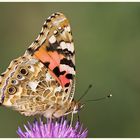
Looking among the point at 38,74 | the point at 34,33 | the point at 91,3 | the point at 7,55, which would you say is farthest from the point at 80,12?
the point at 38,74

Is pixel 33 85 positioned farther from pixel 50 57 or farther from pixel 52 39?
pixel 52 39

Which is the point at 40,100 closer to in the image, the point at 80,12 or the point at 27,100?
the point at 27,100

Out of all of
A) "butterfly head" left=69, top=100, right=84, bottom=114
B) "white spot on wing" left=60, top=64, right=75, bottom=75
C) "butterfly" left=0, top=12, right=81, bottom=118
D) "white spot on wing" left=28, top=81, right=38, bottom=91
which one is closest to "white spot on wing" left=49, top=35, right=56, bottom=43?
"butterfly" left=0, top=12, right=81, bottom=118

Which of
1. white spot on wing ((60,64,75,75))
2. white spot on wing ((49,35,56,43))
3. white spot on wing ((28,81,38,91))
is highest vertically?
white spot on wing ((49,35,56,43))

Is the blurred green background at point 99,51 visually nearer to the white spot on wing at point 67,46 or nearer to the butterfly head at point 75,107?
the white spot on wing at point 67,46

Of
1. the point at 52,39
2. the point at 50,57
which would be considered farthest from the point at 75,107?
the point at 52,39

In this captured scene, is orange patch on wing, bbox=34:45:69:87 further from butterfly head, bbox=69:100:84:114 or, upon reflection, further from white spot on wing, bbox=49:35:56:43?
butterfly head, bbox=69:100:84:114

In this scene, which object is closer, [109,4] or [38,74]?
[38,74]
